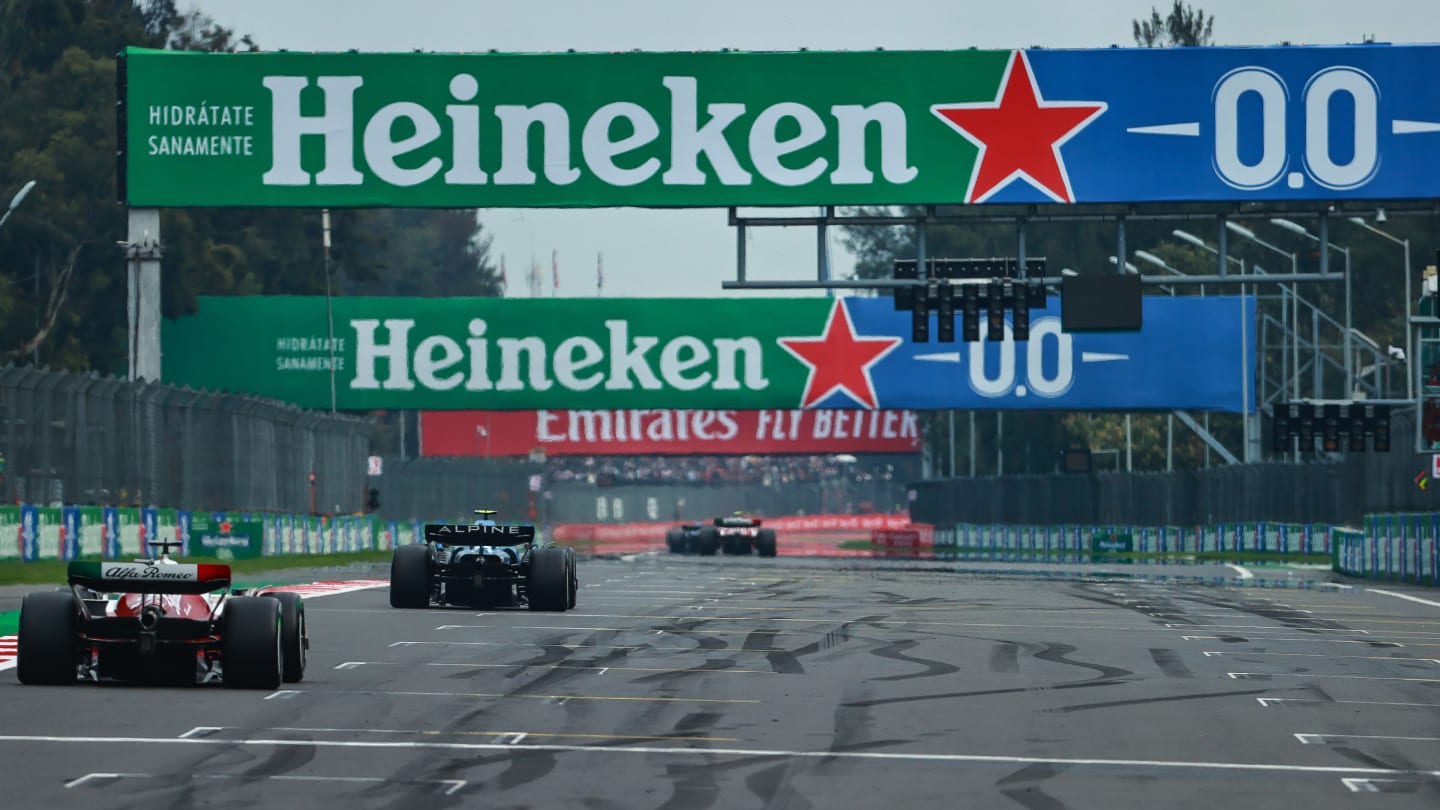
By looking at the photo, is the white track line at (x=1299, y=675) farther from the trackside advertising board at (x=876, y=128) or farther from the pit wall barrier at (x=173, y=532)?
the trackside advertising board at (x=876, y=128)

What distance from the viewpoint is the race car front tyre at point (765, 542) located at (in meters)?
69.0

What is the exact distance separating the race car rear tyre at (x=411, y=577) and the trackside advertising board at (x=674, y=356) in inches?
1106

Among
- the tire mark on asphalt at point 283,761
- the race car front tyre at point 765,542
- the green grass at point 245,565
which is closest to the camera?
the tire mark on asphalt at point 283,761

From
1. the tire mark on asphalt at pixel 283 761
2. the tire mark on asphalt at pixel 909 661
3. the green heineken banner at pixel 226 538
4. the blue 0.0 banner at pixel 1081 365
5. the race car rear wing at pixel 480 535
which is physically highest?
the blue 0.0 banner at pixel 1081 365

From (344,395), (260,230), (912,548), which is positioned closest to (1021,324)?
(344,395)

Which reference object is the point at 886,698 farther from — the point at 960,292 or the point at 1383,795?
the point at 960,292

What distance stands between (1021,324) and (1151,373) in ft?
57.4

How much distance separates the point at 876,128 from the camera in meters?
41.9

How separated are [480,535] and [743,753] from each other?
578 inches

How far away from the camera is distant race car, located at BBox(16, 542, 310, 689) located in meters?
16.8

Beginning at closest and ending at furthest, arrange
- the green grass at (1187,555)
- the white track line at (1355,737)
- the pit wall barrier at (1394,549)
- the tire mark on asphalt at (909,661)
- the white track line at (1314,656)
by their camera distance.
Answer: the white track line at (1355,737), the tire mark on asphalt at (909,661), the white track line at (1314,656), the pit wall barrier at (1394,549), the green grass at (1187,555)

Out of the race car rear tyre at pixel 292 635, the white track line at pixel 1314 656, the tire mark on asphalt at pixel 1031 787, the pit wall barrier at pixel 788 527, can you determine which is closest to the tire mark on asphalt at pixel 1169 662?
the white track line at pixel 1314 656

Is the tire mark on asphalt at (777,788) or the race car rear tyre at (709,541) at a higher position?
the tire mark on asphalt at (777,788)

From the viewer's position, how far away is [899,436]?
10662 centimetres
